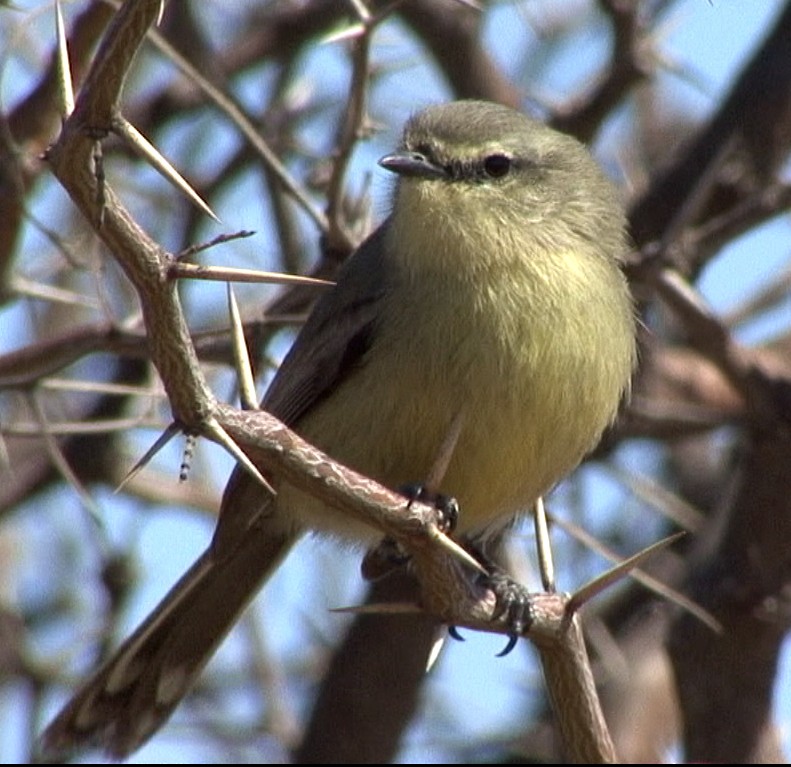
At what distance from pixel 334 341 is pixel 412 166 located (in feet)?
1.88

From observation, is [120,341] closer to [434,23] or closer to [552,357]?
[552,357]

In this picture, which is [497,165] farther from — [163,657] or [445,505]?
[163,657]

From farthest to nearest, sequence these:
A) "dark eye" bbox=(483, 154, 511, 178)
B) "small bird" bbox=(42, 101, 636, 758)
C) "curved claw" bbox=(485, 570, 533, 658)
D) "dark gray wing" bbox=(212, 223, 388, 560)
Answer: "dark eye" bbox=(483, 154, 511, 178), "dark gray wing" bbox=(212, 223, 388, 560), "small bird" bbox=(42, 101, 636, 758), "curved claw" bbox=(485, 570, 533, 658)

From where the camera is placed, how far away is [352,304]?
190 inches

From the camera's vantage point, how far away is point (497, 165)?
16.4ft

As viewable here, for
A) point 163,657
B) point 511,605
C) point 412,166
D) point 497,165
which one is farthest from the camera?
point 163,657

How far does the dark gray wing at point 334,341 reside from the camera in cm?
479

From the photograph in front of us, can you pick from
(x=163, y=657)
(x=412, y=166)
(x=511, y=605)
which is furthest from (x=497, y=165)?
(x=163, y=657)

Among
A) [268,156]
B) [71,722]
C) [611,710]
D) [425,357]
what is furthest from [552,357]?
[611,710]

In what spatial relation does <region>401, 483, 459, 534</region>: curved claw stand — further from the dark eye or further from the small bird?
the dark eye

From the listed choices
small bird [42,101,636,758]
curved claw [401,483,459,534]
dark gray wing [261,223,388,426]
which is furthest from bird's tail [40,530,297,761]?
curved claw [401,483,459,534]

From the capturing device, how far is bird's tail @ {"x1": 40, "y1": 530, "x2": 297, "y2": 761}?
4.98m

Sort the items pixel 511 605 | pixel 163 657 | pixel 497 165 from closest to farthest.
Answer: pixel 511 605 < pixel 497 165 < pixel 163 657

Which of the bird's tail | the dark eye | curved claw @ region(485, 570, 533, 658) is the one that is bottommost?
the bird's tail
